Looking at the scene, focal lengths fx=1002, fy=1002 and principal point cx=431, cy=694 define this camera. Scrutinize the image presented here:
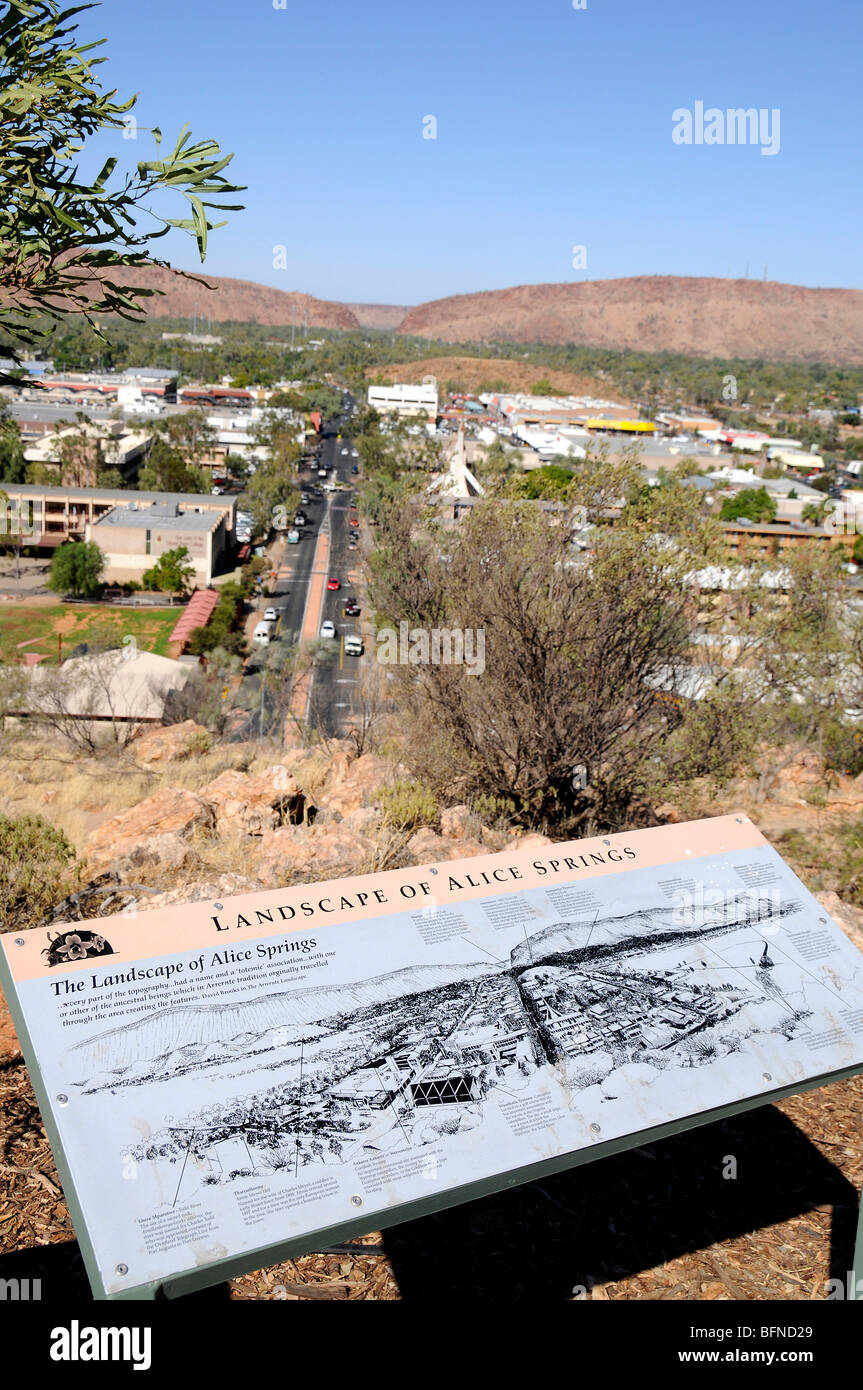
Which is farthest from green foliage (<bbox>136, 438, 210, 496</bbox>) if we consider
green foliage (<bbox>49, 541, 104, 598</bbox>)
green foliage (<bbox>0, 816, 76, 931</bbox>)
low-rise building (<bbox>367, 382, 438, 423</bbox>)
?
green foliage (<bbox>0, 816, 76, 931</bbox>)

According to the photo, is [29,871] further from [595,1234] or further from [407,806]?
[595,1234]

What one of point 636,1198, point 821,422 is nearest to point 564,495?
point 636,1198

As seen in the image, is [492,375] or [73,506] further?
[492,375]

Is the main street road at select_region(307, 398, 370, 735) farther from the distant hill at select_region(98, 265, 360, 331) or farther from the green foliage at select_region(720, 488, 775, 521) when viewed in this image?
the distant hill at select_region(98, 265, 360, 331)

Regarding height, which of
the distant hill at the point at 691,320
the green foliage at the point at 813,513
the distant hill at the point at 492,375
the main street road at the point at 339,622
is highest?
the distant hill at the point at 691,320

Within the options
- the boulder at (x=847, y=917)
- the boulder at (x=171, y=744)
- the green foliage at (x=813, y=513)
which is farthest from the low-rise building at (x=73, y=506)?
the boulder at (x=847, y=917)

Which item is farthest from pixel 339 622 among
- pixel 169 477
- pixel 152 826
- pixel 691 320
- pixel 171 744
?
pixel 691 320

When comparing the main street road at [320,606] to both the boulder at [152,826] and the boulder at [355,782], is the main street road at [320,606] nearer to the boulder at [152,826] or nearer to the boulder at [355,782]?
the boulder at [355,782]
